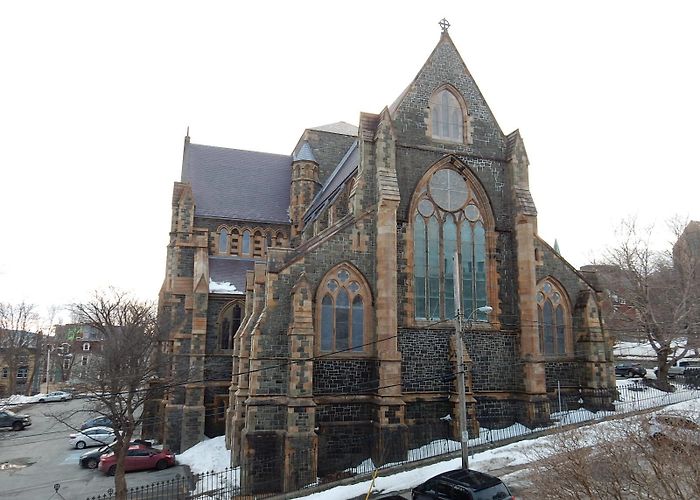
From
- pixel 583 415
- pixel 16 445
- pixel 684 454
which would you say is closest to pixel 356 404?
pixel 583 415

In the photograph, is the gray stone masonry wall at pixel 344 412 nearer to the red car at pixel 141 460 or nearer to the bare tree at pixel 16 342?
the red car at pixel 141 460

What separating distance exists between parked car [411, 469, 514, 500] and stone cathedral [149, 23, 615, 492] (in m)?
3.75

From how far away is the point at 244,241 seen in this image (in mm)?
30859

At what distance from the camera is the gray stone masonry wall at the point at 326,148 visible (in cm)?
3431

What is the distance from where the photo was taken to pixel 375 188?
1962cm

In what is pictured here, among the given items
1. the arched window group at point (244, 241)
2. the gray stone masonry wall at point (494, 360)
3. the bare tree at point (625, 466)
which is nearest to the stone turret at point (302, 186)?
the arched window group at point (244, 241)

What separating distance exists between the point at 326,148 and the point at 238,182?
647 cm

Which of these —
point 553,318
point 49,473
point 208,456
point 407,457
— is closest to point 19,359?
point 49,473

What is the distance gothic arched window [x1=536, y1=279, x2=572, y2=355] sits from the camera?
2158cm

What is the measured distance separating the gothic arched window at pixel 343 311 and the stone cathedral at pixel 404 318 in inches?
2.0

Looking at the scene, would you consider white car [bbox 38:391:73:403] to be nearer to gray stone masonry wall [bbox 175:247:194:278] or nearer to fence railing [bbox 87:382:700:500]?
gray stone masonry wall [bbox 175:247:194:278]

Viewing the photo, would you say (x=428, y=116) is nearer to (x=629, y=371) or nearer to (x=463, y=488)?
(x=463, y=488)

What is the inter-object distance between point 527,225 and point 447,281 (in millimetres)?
4171

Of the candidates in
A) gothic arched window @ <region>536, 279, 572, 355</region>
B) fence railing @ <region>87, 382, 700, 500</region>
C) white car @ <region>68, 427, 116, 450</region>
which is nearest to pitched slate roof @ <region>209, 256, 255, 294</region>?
fence railing @ <region>87, 382, 700, 500</region>
